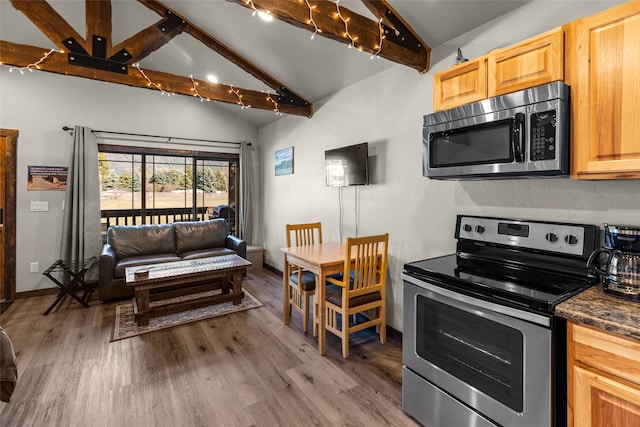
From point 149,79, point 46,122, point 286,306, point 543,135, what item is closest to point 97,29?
point 149,79

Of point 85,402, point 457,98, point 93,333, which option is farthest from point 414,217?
point 93,333

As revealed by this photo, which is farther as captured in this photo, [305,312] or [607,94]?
[305,312]

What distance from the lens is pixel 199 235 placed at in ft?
15.6

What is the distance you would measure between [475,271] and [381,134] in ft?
5.71

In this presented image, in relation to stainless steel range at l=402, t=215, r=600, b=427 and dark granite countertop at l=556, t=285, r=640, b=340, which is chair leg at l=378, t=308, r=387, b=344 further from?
dark granite countertop at l=556, t=285, r=640, b=340

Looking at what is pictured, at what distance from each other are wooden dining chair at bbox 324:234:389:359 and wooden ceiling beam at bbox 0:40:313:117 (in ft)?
7.77

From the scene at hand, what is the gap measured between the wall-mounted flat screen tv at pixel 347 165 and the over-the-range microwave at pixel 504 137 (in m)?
1.10

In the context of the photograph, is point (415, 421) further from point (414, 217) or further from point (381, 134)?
point (381, 134)

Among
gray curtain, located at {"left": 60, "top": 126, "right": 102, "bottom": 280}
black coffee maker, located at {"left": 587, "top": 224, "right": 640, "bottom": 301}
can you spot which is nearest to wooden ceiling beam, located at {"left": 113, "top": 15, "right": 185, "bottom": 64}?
gray curtain, located at {"left": 60, "top": 126, "right": 102, "bottom": 280}

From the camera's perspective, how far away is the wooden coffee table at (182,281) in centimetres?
313

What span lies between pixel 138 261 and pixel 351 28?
366cm

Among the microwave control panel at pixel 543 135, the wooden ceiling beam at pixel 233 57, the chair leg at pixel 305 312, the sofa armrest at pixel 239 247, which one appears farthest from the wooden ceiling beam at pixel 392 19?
the sofa armrest at pixel 239 247

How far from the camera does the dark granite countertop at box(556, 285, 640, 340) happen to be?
1060 millimetres

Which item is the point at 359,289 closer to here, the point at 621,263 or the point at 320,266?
the point at 320,266
